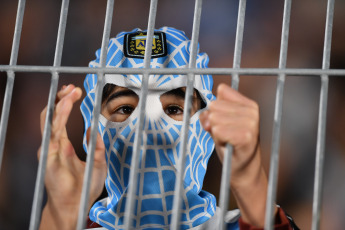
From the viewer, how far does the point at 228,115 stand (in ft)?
2.04

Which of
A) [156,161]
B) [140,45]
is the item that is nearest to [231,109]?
[156,161]

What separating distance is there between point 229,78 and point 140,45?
77 cm

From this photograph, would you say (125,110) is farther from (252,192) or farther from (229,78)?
(229,78)

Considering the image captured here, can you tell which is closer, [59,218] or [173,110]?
[59,218]

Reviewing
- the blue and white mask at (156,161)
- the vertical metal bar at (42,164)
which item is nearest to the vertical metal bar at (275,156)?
the vertical metal bar at (42,164)

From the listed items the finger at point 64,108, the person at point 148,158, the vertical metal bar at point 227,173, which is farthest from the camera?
the person at point 148,158

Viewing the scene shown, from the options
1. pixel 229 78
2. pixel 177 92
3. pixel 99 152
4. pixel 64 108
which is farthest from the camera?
pixel 229 78

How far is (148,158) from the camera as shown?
94 centimetres

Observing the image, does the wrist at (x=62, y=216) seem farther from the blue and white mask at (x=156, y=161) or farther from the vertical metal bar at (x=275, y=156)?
the vertical metal bar at (x=275, y=156)

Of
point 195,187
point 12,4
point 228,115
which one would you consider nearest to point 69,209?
point 195,187

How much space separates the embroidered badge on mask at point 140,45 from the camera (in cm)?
102

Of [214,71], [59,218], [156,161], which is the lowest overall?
[59,218]

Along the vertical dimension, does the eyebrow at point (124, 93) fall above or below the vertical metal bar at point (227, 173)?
above

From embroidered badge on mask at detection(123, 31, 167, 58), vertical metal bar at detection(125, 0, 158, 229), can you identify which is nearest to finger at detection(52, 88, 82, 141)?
vertical metal bar at detection(125, 0, 158, 229)
